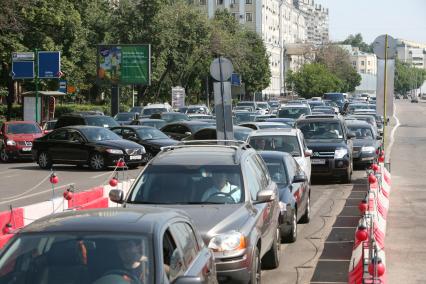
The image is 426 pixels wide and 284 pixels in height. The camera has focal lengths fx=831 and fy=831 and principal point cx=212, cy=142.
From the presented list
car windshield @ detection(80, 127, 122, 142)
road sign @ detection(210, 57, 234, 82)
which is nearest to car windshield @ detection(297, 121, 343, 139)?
road sign @ detection(210, 57, 234, 82)

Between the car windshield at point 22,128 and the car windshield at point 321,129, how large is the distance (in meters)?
12.7

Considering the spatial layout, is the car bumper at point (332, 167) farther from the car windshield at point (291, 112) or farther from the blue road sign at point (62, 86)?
the blue road sign at point (62, 86)

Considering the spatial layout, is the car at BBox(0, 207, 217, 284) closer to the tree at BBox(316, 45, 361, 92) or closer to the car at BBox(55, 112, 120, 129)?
the car at BBox(55, 112, 120, 129)

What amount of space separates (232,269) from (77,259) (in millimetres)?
3222

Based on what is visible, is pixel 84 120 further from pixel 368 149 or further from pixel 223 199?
pixel 223 199

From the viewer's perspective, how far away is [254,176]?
1052cm

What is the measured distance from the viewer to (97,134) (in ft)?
92.5

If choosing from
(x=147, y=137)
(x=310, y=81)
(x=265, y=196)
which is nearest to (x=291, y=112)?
(x=147, y=137)

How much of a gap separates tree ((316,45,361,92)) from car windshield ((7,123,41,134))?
4479 inches

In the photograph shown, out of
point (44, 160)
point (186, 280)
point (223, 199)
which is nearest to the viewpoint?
point (186, 280)

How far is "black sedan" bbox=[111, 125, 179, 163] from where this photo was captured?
2988 cm

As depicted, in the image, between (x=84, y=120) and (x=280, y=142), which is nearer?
(x=280, y=142)

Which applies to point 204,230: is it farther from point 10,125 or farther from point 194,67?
point 194,67

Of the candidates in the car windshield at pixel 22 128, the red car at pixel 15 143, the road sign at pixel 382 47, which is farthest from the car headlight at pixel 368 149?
the car windshield at pixel 22 128
